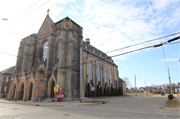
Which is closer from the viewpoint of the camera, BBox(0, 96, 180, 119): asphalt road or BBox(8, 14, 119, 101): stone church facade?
BBox(0, 96, 180, 119): asphalt road

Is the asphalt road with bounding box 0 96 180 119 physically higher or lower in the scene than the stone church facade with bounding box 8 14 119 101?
lower

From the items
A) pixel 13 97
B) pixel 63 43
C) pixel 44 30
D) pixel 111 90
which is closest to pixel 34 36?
pixel 44 30

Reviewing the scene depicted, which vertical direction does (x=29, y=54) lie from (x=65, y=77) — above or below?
above

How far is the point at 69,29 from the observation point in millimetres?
31234

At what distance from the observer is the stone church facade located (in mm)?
27344

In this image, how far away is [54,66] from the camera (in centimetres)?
3008

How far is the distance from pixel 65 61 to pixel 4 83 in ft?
90.5

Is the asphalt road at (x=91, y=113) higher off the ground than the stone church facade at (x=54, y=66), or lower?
lower

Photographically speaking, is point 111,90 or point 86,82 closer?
point 86,82

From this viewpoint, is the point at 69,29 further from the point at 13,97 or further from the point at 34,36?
the point at 13,97

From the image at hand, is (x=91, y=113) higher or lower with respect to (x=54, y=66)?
lower

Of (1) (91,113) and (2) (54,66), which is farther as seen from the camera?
(2) (54,66)

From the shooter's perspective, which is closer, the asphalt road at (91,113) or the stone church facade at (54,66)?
the asphalt road at (91,113)

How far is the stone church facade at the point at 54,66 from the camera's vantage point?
2734 cm
